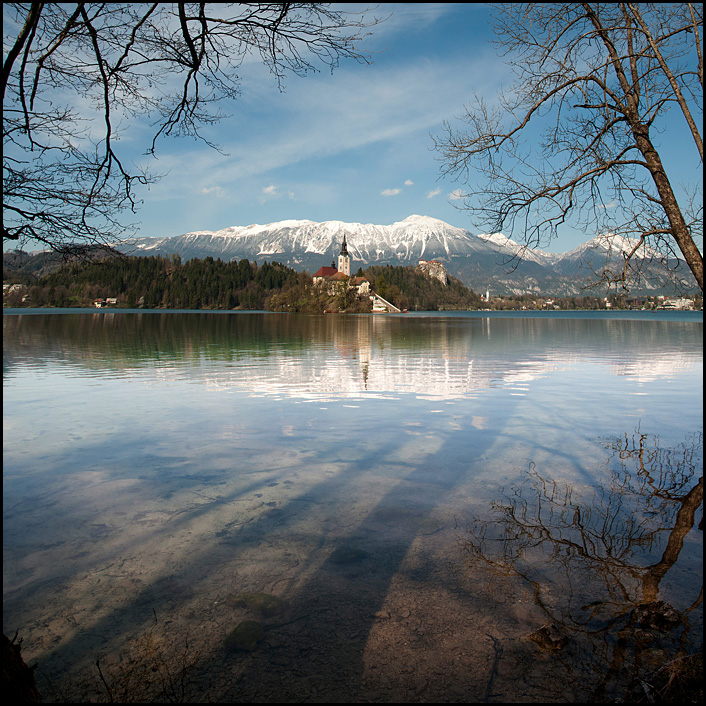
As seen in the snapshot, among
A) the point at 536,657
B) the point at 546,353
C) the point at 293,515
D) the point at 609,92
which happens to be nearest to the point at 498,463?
the point at 293,515

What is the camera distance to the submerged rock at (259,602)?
458 centimetres

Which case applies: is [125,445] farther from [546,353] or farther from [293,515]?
[546,353]

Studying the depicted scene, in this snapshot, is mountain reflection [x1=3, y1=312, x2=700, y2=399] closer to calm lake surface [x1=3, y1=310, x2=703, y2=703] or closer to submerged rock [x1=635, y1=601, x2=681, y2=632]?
calm lake surface [x1=3, y1=310, x2=703, y2=703]

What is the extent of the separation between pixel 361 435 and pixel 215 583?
19.7ft

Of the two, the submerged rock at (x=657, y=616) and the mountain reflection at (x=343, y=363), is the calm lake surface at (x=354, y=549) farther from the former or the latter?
the mountain reflection at (x=343, y=363)

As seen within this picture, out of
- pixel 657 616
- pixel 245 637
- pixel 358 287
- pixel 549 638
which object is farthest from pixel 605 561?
pixel 358 287

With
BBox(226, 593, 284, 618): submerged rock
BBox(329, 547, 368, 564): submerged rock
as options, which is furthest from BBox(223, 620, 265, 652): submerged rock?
BBox(329, 547, 368, 564): submerged rock

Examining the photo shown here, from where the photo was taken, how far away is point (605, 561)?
5.38m

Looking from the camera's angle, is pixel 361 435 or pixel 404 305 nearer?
pixel 361 435

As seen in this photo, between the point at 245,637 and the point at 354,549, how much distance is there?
1.70 metres

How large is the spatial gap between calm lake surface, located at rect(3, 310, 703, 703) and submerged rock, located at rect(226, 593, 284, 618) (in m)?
0.02

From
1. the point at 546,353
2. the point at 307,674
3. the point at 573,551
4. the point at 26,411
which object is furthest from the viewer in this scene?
the point at 546,353

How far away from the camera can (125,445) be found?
10.0 meters

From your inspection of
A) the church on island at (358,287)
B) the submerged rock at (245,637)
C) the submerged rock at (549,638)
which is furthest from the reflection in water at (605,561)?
the church on island at (358,287)
